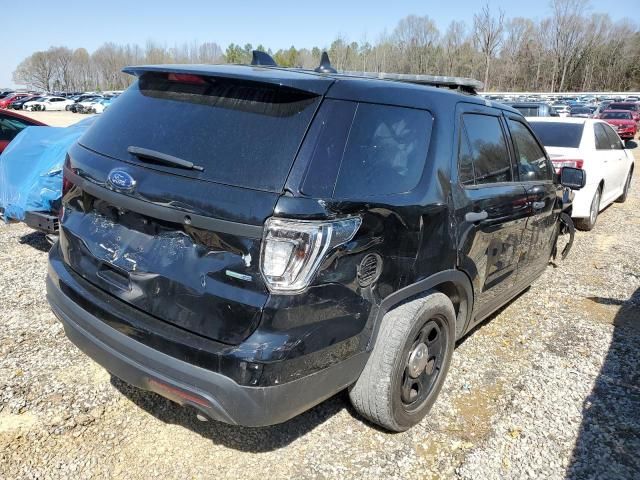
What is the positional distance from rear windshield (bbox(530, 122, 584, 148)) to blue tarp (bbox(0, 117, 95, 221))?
6.28 m

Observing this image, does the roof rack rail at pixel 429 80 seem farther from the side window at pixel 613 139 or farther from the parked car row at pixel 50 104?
the parked car row at pixel 50 104

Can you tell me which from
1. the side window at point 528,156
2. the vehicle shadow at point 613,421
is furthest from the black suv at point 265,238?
the side window at point 528,156

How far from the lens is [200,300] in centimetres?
209

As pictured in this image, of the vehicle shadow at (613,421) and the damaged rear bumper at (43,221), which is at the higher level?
the damaged rear bumper at (43,221)

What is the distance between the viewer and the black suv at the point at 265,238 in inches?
79.7

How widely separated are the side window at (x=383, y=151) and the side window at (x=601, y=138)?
6.28 m

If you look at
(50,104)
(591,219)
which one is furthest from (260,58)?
(50,104)

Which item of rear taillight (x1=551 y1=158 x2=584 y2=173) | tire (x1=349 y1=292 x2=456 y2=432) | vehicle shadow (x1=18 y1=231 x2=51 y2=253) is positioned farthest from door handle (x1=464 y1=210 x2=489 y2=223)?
vehicle shadow (x1=18 y1=231 x2=51 y2=253)

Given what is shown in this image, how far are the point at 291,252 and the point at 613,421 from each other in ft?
7.95

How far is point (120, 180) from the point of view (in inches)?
91.4

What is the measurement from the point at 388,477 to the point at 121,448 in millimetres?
1379

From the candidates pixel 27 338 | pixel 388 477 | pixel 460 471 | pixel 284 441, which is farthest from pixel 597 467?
pixel 27 338

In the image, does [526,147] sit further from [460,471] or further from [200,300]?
[200,300]

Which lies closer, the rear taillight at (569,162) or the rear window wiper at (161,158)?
the rear window wiper at (161,158)
